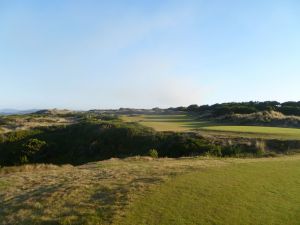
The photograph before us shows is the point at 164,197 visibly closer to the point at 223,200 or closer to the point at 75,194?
the point at 223,200

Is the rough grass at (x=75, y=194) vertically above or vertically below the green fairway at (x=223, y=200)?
below

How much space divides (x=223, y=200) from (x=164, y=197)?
1.69 meters

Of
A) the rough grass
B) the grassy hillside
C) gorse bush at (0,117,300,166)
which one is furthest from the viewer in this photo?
gorse bush at (0,117,300,166)

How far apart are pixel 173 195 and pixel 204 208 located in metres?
1.37

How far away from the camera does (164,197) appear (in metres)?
11.1

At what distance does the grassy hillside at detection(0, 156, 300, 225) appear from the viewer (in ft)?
32.0

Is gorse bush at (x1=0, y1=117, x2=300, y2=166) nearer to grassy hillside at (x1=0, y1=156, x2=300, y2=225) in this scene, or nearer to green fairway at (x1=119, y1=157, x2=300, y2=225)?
grassy hillside at (x1=0, y1=156, x2=300, y2=225)

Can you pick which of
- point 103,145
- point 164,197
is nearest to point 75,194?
point 164,197

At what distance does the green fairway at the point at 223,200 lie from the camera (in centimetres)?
945

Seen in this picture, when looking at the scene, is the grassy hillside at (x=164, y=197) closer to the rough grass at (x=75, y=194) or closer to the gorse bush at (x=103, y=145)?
the rough grass at (x=75, y=194)

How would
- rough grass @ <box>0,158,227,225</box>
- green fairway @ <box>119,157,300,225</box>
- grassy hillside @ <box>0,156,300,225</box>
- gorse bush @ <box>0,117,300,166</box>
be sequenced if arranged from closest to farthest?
green fairway @ <box>119,157,300,225</box> < grassy hillside @ <box>0,156,300,225</box> < rough grass @ <box>0,158,227,225</box> < gorse bush @ <box>0,117,300,166</box>

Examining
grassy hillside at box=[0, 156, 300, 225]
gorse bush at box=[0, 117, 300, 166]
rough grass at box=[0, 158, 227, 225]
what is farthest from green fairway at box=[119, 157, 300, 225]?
gorse bush at box=[0, 117, 300, 166]

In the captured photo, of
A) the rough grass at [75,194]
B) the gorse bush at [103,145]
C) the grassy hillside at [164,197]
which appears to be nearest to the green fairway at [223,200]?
the grassy hillside at [164,197]

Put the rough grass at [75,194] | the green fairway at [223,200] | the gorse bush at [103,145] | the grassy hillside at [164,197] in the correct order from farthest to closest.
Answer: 1. the gorse bush at [103,145]
2. the rough grass at [75,194]
3. the grassy hillside at [164,197]
4. the green fairway at [223,200]
